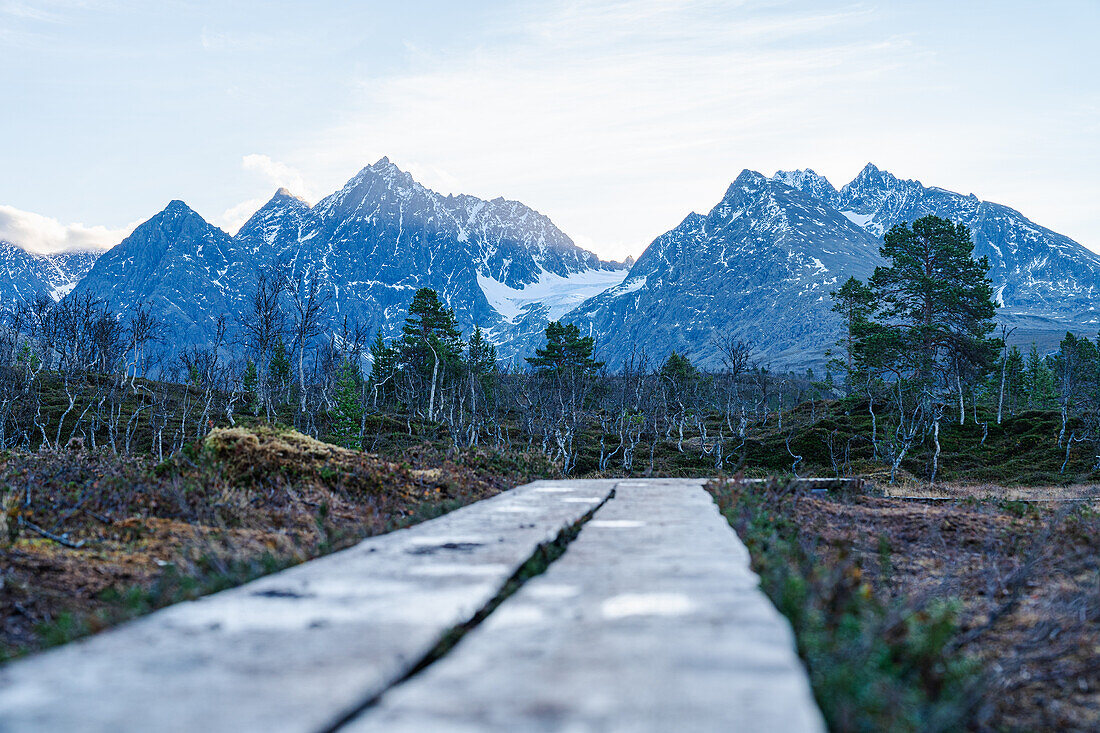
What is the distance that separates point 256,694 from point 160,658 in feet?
1.95

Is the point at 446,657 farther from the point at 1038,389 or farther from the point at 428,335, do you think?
the point at 1038,389

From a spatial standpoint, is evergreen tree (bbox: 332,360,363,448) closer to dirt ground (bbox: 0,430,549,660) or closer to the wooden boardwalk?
dirt ground (bbox: 0,430,549,660)

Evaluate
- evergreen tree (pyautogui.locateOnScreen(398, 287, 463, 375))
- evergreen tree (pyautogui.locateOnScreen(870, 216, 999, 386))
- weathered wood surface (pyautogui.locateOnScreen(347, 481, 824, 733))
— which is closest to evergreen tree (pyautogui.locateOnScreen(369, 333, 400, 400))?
evergreen tree (pyautogui.locateOnScreen(398, 287, 463, 375))

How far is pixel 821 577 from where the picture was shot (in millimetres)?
3102

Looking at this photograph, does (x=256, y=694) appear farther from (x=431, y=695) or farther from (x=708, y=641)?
(x=708, y=641)

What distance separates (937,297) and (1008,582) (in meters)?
40.5

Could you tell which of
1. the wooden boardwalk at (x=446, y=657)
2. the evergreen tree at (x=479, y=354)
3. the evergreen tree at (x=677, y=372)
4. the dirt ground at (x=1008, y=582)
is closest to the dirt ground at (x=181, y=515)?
the wooden boardwalk at (x=446, y=657)

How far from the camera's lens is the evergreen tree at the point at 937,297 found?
39312 mm

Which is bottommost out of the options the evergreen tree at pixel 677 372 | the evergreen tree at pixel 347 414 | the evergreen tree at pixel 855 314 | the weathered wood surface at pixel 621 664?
the evergreen tree at pixel 347 414

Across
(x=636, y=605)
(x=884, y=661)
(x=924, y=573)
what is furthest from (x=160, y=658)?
(x=924, y=573)

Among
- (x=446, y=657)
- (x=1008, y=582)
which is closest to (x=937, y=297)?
(x=1008, y=582)

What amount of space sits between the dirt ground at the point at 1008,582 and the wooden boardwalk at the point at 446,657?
36.8 inches

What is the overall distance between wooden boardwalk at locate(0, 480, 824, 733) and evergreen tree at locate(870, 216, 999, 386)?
1591 inches

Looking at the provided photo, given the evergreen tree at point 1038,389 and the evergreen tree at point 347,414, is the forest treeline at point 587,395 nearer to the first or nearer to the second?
the evergreen tree at point 347,414
